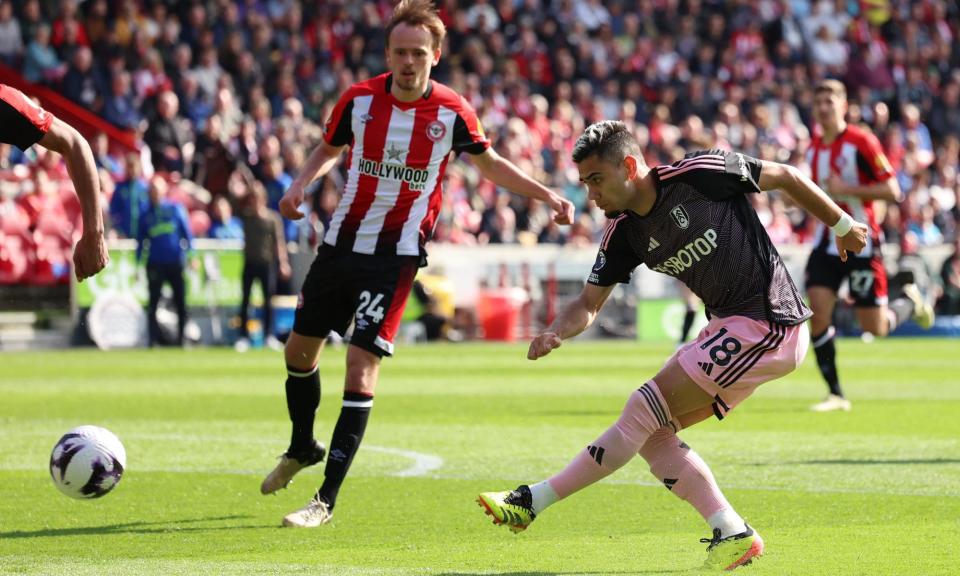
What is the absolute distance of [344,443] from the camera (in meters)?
7.64

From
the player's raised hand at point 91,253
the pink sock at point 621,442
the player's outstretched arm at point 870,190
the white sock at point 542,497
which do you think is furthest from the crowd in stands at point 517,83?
the player's raised hand at point 91,253

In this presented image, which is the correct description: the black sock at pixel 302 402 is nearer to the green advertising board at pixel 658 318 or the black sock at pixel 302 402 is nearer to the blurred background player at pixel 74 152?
the blurred background player at pixel 74 152

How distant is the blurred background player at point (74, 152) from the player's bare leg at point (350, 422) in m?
2.16

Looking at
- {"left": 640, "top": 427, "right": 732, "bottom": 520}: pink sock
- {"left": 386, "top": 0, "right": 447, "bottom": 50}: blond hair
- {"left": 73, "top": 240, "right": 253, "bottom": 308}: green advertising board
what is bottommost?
{"left": 73, "top": 240, "right": 253, "bottom": 308}: green advertising board

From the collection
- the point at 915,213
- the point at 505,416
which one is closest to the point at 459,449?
the point at 505,416

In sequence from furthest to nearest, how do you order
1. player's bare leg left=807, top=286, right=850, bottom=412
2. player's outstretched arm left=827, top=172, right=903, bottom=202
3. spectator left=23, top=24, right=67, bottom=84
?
spectator left=23, top=24, right=67, bottom=84 < player's bare leg left=807, top=286, right=850, bottom=412 < player's outstretched arm left=827, top=172, right=903, bottom=202

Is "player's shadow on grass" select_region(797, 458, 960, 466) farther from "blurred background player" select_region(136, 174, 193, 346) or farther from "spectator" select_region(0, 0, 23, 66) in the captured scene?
"spectator" select_region(0, 0, 23, 66)

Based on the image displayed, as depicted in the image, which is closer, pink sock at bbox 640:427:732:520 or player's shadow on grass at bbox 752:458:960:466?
pink sock at bbox 640:427:732:520

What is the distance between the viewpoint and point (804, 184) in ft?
20.7

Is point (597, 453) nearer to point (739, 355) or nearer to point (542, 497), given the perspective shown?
point (542, 497)

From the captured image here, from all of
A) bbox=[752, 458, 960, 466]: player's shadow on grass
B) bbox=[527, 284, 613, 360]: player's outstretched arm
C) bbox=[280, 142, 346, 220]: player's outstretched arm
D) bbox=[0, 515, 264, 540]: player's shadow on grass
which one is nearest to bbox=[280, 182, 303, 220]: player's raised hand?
bbox=[280, 142, 346, 220]: player's outstretched arm

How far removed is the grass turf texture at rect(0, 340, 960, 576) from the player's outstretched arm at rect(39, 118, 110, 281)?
49.8 inches

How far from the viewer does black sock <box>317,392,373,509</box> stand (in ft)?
24.6

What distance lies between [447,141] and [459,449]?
3085 mm
